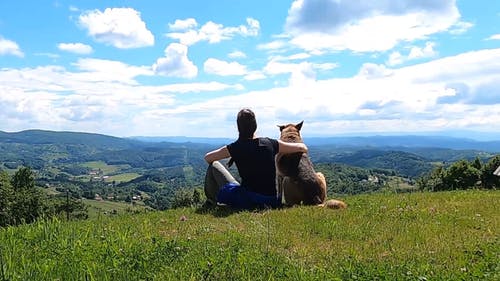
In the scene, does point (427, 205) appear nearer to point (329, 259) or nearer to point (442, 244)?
point (442, 244)

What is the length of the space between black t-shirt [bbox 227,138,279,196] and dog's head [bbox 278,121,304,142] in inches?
57.6

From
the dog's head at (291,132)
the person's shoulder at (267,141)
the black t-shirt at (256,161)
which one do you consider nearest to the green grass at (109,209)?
the black t-shirt at (256,161)

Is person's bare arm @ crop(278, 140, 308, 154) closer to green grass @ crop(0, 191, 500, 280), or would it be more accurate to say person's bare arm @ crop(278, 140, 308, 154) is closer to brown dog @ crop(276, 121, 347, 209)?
brown dog @ crop(276, 121, 347, 209)

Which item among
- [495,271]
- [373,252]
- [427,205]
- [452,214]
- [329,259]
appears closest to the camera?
[495,271]

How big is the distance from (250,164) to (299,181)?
1.57m

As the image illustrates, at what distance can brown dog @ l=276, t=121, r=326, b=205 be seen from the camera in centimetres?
1262

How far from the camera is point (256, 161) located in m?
11.8

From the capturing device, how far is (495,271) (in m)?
5.30

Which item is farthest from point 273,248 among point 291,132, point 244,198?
point 291,132

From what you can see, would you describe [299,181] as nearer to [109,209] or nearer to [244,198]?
[244,198]

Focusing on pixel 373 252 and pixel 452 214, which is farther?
pixel 452 214

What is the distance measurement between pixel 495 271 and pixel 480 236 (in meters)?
3.22

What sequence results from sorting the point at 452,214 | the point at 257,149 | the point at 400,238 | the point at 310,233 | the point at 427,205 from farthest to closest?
the point at 427,205 < the point at 257,149 < the point at 452,214 < the point at 310,233 < the point at 400,238

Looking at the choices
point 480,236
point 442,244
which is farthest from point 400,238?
point 480,236
